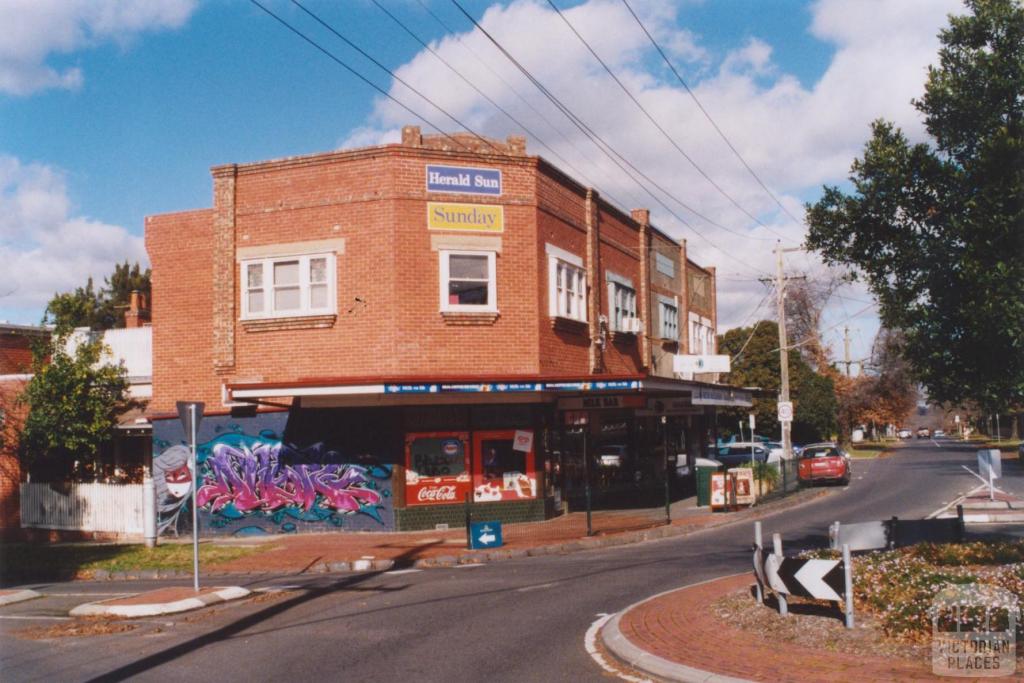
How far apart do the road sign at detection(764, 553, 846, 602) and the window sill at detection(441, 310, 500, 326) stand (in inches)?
536

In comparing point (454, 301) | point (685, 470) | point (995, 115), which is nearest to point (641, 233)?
point (685, 470)

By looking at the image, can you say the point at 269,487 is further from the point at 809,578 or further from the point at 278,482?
the point at 809,578

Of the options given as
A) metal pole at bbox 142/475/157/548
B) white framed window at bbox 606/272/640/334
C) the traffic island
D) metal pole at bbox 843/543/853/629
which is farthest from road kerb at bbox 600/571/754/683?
white framed window at bbox 606/272/640/334

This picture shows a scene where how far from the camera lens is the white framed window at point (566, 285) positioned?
24547 mm

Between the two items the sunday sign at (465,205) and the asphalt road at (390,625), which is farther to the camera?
the sunday sign at (465,205)

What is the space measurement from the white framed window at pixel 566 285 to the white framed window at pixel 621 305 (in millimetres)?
2446

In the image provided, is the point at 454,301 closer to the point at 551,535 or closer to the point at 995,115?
the point at 551,535

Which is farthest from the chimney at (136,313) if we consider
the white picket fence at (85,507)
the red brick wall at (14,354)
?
the white picket fence at (85,507)

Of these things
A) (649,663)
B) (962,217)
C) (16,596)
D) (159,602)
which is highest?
(962,217)

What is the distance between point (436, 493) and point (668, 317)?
53.5ft

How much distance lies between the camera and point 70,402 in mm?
24688

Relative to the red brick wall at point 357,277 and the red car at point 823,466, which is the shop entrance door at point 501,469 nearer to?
the red brick wall at point 357,277

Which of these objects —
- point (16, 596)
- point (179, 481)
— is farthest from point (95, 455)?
point (16, 596)

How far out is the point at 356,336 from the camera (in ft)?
74.5
